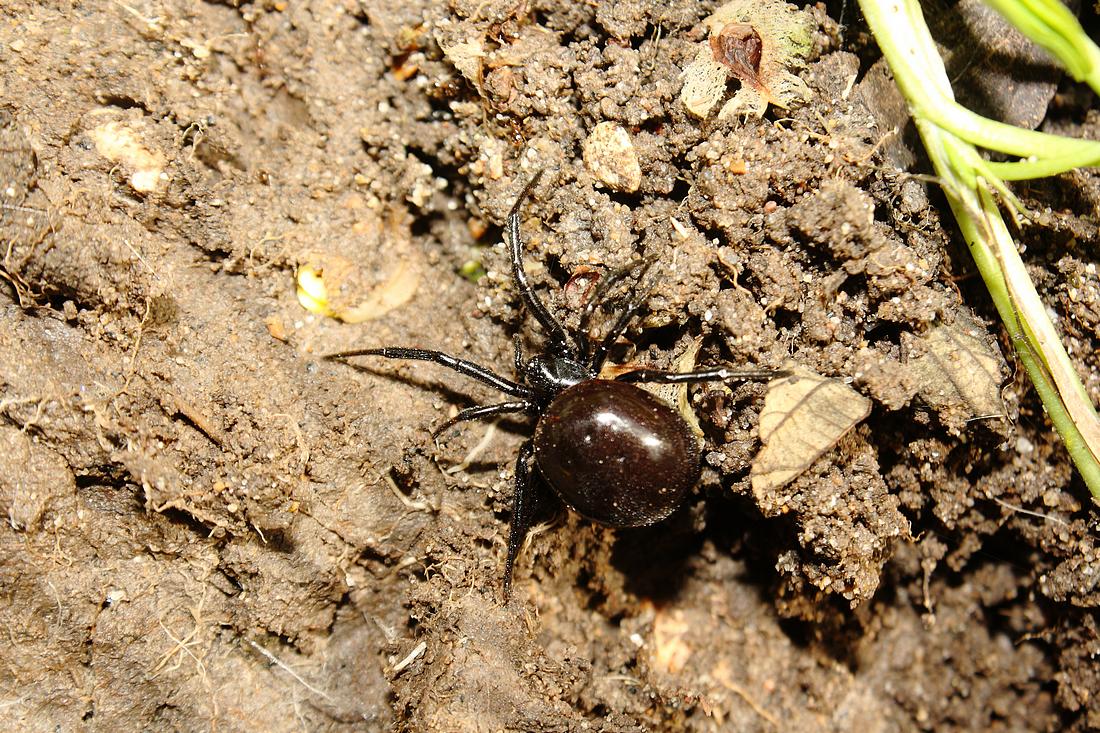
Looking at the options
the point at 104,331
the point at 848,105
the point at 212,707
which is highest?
the point at 848,105

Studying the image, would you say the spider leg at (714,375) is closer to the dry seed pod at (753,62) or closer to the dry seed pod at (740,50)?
the dry seed pod at (753,62)

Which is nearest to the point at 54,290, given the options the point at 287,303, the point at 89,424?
the point at 89,424

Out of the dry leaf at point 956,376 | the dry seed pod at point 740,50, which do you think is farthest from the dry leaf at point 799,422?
the dry seed pod at point 740,50

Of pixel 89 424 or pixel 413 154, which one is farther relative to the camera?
pixel 413 154

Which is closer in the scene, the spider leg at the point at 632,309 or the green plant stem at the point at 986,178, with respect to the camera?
Answer: the green plant stem at the point at 986,178

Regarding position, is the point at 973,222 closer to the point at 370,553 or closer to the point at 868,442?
the point at 868,442

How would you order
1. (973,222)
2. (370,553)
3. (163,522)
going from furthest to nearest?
(370,553)
(163,522)
(973,222)

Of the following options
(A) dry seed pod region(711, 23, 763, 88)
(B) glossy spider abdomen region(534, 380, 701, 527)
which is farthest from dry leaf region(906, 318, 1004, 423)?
(A) dry seed pod region(711, 23, 763, 88)
